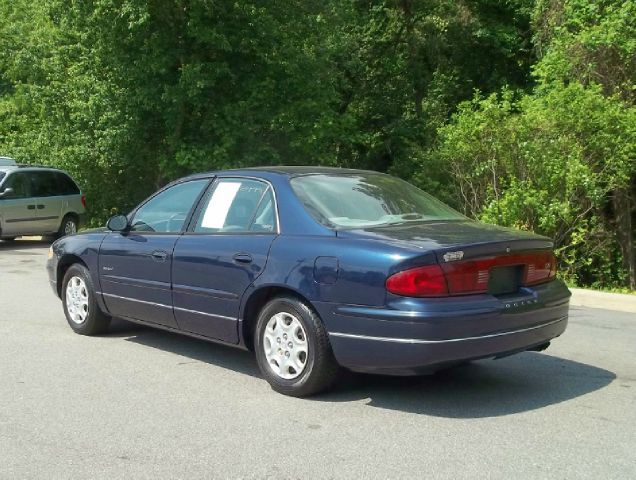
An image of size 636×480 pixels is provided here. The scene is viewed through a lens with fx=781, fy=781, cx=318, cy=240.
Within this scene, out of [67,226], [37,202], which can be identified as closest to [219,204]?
[37,202]

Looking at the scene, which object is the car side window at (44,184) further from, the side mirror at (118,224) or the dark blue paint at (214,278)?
the dark blue paint at (214,278)

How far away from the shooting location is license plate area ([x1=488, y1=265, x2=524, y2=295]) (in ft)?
16.6

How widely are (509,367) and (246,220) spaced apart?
7.91ft

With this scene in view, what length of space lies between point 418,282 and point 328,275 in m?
0.62

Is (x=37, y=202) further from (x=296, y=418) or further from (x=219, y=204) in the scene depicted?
(x=296, y=418)

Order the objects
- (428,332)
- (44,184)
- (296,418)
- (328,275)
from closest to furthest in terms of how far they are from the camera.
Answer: (428,332), (296,418), (328,275), (44,184)

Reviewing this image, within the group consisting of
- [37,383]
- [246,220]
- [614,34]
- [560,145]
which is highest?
[614,34]

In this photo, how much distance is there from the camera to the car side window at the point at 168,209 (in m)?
6.46

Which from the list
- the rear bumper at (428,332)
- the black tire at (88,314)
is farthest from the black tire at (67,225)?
the rear bumper at (428,332)

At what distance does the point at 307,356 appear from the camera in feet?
17.2

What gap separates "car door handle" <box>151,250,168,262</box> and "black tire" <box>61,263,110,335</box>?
113 cm

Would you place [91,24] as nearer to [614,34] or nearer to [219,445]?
[614,34]

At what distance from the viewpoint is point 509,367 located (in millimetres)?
6262

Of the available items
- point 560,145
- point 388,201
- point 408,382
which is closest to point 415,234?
point 388,201
